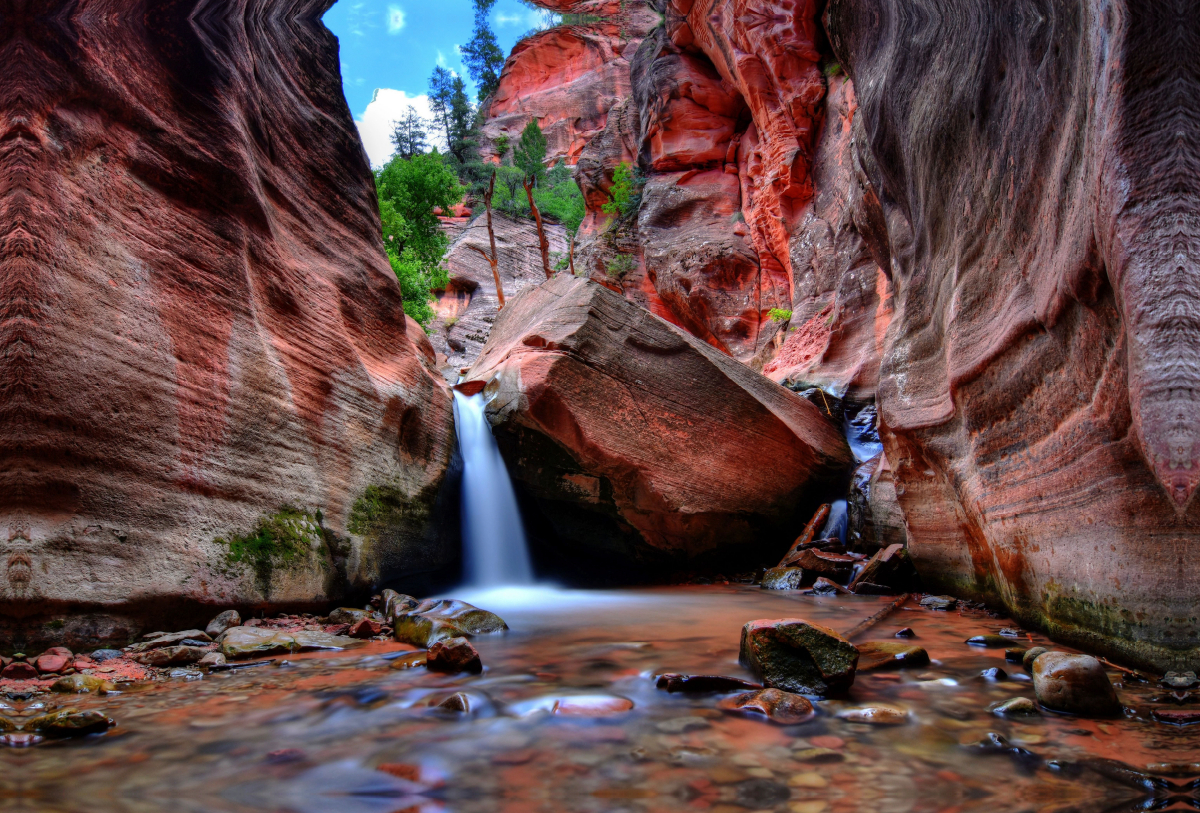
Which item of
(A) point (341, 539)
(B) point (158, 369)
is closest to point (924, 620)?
(A) point (341, 539)

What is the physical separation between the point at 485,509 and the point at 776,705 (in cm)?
554

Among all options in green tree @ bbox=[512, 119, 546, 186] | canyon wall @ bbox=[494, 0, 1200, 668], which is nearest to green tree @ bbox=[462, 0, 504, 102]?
green tree @ bbox=[512, 119, 546, 186]

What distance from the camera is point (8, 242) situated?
140 inches

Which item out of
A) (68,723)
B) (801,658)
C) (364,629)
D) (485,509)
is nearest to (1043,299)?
(801,658)

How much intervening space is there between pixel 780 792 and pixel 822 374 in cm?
1064

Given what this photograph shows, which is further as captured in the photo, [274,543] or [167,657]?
[274,543]

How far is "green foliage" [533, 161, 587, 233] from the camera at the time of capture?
2614 cm

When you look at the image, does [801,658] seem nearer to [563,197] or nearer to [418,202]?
[418,202]

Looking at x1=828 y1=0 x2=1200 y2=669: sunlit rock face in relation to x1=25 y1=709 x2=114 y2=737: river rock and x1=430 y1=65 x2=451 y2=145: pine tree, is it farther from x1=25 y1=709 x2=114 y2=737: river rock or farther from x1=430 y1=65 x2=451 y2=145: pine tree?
x1=430 y1=65 x2=451 y2=145: pine tree

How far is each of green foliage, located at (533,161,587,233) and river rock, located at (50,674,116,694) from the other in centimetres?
2419

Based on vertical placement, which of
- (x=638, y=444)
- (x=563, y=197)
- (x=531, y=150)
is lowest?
(x=638, y=444)

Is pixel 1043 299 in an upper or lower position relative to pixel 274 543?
upper

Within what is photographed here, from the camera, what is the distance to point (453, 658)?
→ 3496mm

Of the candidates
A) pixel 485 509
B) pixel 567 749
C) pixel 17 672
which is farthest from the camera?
pixel 485 509
